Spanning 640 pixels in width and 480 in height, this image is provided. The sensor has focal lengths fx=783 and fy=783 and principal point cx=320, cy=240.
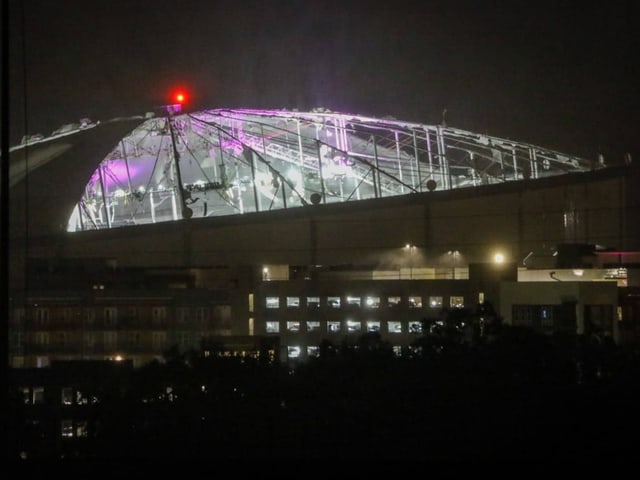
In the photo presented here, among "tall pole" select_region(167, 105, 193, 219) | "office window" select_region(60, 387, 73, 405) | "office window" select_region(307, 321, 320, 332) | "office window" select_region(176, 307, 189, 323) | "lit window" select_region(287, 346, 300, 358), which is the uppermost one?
"tall pole" select_region(167, 105, 193, 219)

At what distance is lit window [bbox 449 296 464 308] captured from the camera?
15.6 ft

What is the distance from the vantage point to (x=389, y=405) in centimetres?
311

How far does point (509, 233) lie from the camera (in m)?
6.45

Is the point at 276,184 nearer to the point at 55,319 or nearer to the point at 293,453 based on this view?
the point at 55,319

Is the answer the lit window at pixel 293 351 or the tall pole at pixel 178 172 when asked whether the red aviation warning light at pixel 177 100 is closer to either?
the tall pole at pixel 178 172

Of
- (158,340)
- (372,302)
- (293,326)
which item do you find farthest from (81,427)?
(372,302)

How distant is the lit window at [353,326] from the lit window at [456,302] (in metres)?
0.58

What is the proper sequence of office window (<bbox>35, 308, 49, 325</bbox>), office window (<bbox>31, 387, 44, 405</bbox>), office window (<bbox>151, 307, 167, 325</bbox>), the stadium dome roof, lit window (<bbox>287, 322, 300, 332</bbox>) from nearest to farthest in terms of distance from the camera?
office window (<bbox>31, 387, 44, 405</bbox>), office window (<bbox>35, 308, 49, 325</bbox>), office window (<bbox>151, 307, 167, 325</bbox>), lit window (<bbox>287, 322, 300, 332</bbox>), the stadium dome roof

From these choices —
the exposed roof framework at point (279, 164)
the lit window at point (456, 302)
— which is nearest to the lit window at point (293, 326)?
the lit window at point (456, 302)

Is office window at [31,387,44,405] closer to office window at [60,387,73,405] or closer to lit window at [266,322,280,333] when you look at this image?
office window at [60,387,73,405]

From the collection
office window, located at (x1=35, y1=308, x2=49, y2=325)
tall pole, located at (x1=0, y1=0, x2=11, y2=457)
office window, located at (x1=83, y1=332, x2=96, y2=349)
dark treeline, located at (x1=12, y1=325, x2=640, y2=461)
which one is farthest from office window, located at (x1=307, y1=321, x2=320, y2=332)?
tall pole, located at (x1=0, y1=0, x2=11, y2=457)

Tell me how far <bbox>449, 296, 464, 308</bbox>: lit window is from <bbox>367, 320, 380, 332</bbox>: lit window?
47 centimetres

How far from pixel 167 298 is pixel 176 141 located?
3.18 metres

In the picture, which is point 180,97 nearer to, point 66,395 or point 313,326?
point 313,326
